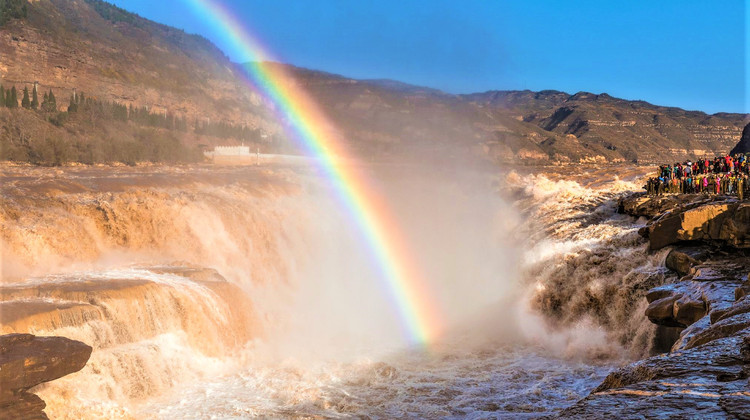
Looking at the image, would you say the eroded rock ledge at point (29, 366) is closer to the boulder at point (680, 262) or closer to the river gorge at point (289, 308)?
the river gorge at point (289, 308)

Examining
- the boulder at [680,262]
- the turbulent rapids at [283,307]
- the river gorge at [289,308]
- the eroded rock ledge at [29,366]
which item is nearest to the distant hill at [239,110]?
the turbulent rapids at [283,307]

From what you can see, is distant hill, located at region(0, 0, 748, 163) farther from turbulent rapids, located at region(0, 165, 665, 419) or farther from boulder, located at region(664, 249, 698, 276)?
boulder, located at region(664, 249, 698, 276)

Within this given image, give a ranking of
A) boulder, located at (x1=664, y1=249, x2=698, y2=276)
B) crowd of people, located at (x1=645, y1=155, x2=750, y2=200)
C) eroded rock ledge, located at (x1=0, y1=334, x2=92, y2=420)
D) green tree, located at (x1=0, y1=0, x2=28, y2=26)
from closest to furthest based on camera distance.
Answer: eroded rock ledge, located at (x1=0, y1=334, x2=92, y2=420), boulder, located at (x1=664, y1=249, x2=698, y2=276), crowd of people, located at (x1=645, y1=155, x2=750, y2=200), green tree, located at (x1=0, y1=0, x2=28, y2=26)

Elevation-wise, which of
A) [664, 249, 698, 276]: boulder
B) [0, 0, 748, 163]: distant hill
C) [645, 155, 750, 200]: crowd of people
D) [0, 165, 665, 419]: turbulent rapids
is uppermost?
[0, 0, 748, 163]: distant hill

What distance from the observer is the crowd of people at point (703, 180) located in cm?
2339

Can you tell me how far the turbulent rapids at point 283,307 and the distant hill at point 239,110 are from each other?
35979 millimetres

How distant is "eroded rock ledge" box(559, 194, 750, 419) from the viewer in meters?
5.10

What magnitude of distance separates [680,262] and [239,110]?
404 feet

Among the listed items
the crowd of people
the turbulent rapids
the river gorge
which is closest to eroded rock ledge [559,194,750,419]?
the river gorge

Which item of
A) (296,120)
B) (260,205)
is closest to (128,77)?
(296,120)

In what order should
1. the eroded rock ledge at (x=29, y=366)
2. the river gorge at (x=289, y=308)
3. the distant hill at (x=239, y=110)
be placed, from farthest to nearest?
the distant hill at (x=239, y=110) < the river gorge at (x=289, y=308) < the eroded rock ledge at (x=29, y=366)

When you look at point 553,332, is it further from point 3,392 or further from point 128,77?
point 128,77

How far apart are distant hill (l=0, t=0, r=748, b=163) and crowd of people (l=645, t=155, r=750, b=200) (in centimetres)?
4690

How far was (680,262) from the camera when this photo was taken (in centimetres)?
1547
